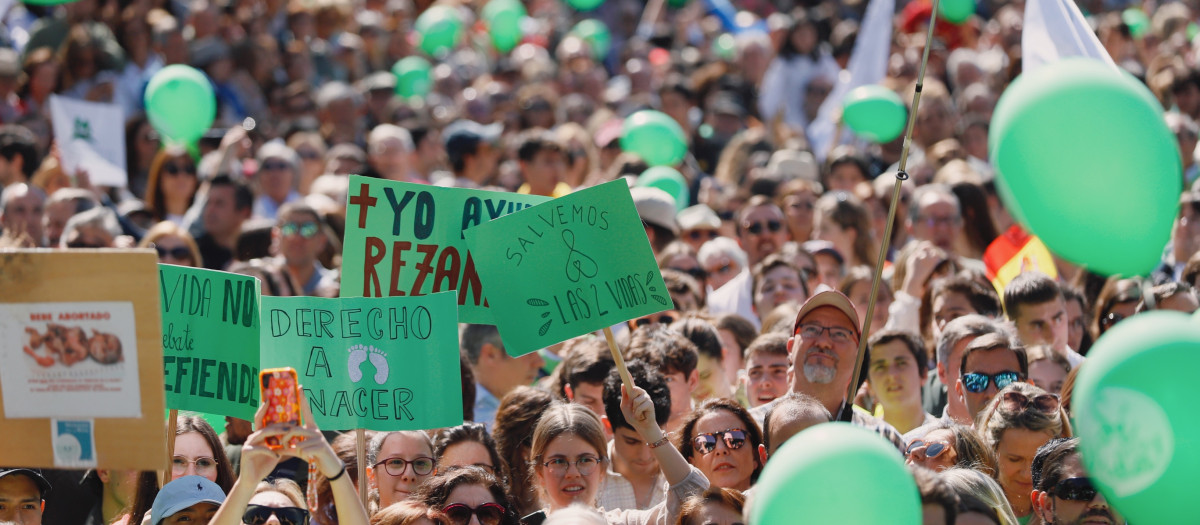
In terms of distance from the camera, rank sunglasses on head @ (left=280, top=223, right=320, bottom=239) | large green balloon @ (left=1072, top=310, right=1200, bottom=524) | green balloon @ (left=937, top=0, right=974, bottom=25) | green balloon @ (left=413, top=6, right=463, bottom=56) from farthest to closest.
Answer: green balloon @ (left=413, top=6, right=463, bottom=56) → green balloon @ (left=937, top=0, right=974, bottom=25) → sunglasses on head @ (left=280, top=223, right=320, bottom=239) → large green balloon @ (left=1072, top=310, right=1200, bottom=524)

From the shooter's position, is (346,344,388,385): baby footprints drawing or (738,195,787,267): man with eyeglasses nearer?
(346,344,388,385): baby footprints drawing

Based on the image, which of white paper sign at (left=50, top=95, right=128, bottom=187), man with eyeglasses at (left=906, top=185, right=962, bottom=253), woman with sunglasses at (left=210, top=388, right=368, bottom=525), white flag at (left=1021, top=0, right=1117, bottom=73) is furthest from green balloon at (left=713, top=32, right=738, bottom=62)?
woman with sunglasses at (left=210, top=388, right=368, bottom=525)

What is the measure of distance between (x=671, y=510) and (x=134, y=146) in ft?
25.2

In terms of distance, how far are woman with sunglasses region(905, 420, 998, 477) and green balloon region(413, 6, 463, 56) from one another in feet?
35.1

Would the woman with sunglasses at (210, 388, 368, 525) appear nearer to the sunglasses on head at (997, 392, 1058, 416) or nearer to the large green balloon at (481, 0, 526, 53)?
the sunglasses on head at (997, 392, 1058, 416)

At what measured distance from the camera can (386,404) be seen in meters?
4.69

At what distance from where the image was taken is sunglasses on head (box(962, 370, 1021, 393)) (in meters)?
5.39

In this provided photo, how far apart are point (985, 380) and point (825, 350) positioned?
0.67 meters

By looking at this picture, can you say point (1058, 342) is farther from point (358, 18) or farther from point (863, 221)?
point (358, 18)

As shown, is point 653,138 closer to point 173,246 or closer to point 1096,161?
point 173,246

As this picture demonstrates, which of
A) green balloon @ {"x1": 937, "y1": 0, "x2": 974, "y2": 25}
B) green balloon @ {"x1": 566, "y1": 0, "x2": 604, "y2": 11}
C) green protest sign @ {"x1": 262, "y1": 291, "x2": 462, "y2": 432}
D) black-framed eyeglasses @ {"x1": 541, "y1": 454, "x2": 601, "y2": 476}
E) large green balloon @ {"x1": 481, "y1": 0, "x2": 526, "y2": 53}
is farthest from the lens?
green balloon @ {"x1": 566, "y1": 0, "x2": 604, "y2": 11}

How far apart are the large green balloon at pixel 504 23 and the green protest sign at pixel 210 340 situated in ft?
37.6

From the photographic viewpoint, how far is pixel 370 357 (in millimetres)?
4754

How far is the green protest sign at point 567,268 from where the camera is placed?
197 inches
